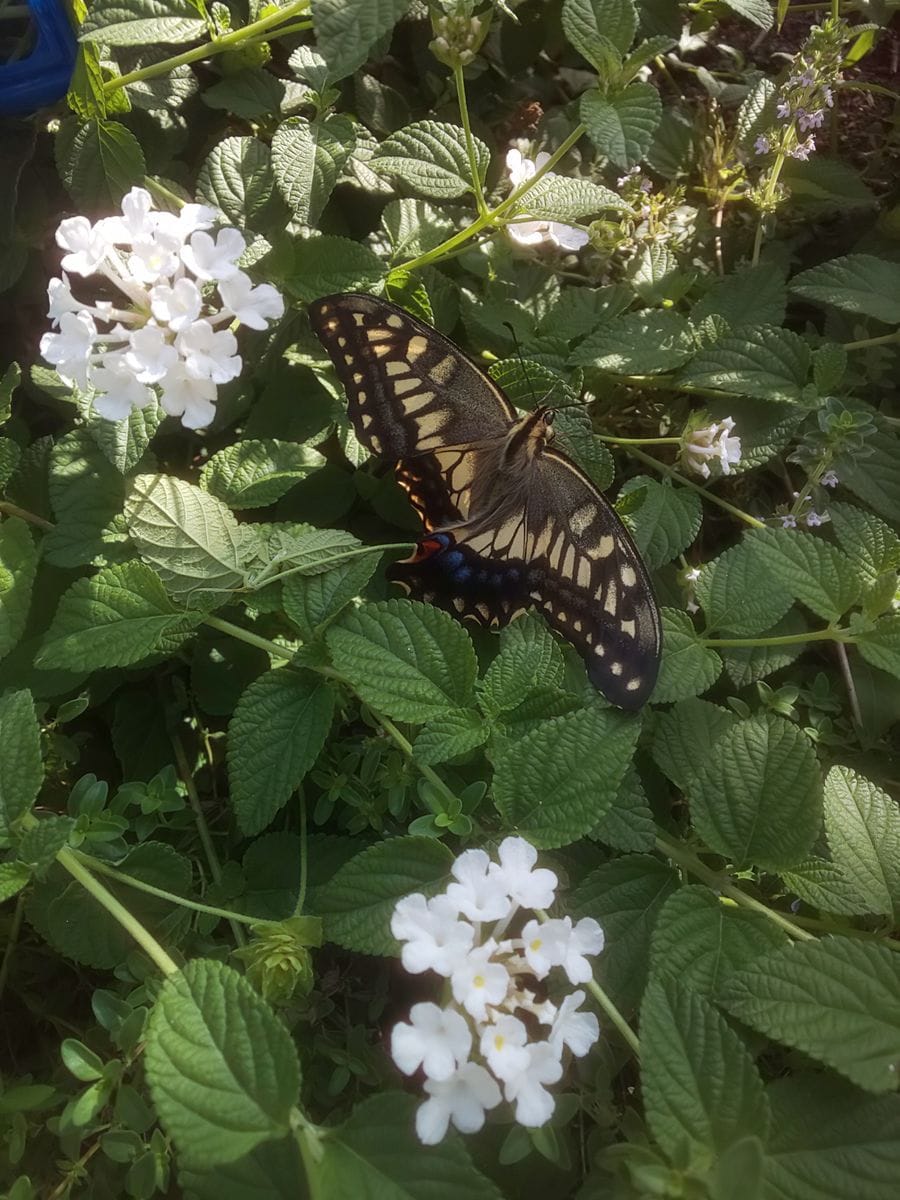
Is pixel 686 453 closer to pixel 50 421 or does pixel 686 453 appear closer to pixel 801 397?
pixel 801 397

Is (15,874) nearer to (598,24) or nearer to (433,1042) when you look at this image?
(433,1042)

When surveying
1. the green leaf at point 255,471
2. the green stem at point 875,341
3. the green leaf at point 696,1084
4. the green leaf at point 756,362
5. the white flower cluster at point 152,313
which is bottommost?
the green leaf at point 696,1084

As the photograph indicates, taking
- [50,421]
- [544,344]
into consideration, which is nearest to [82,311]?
[50,421]

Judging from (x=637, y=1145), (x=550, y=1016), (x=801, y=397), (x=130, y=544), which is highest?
(x=130, y=544)

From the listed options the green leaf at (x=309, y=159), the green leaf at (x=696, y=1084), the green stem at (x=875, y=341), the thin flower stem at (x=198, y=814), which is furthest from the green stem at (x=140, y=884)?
the green stem at (x=875, y=341)

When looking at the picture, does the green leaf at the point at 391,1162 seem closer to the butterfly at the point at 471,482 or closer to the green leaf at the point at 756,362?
the butterfly at the point at 471,482

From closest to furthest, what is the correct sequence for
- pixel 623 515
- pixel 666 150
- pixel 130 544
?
1. pixel 130 544
2. pixel 623 515
3. pixel 666 150
